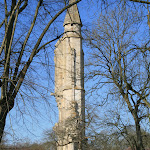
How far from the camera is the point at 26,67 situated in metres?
4.08

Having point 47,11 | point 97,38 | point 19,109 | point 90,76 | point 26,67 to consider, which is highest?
point 97,38

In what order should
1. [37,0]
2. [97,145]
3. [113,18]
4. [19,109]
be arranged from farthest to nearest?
[97,145] < [113,18] < [37,0] < [19,109]

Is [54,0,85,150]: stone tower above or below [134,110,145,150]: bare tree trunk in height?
above

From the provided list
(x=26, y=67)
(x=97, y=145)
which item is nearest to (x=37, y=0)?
(x=26, y=67)

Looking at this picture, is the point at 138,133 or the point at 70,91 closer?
the point at 138,133

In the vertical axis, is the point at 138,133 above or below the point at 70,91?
below

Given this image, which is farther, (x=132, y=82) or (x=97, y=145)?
(x=97, y=145)

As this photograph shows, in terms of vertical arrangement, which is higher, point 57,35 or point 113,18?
point 113,18

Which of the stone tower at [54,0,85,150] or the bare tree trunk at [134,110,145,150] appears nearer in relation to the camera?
the bare tree trunk at [134,110,145,150]

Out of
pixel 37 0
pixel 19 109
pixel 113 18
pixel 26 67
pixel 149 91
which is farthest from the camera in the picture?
pixel 113 18

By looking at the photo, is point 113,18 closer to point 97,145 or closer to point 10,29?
point 10,29

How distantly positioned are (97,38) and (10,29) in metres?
5.63

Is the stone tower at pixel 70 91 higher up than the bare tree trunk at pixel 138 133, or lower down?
higher up

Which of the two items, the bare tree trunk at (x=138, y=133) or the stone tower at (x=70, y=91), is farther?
the stone tower at (x=70, y=91)
